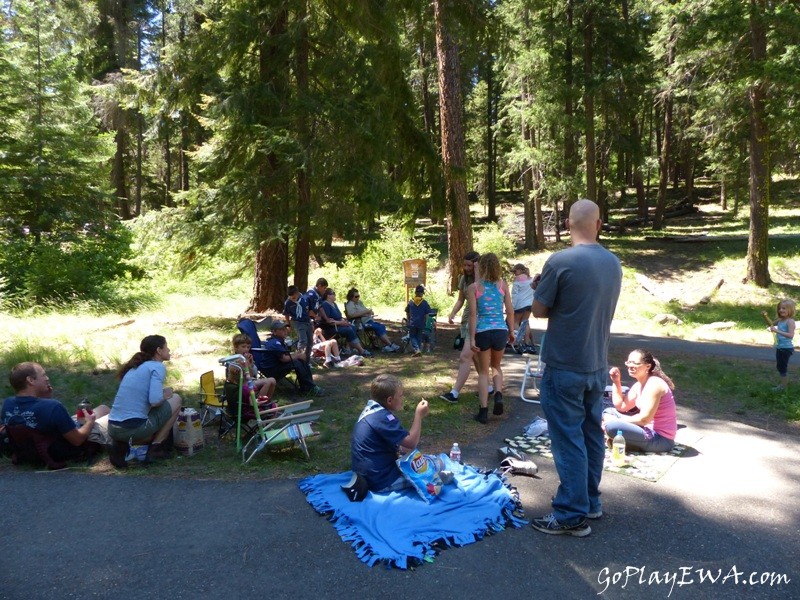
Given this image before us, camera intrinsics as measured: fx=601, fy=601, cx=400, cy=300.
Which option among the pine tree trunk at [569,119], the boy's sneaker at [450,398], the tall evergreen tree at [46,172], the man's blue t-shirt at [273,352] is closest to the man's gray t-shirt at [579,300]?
the boy's sneaker at [450,398]

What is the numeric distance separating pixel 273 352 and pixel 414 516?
12.3 feet

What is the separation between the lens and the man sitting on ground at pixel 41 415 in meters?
5.03

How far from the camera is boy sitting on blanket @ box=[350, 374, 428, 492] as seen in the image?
4359mm

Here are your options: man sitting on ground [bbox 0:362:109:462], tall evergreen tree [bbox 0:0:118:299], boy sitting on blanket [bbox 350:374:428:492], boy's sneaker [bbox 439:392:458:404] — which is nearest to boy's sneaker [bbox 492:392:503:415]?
boy's sneaker [bbox 439:392:458:404]

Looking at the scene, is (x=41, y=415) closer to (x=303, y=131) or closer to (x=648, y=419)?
(x=648, y=419)

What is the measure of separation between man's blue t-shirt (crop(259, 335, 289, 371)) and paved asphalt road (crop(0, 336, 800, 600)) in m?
2.52

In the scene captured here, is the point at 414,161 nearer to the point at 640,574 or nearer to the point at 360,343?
the point at 360,343

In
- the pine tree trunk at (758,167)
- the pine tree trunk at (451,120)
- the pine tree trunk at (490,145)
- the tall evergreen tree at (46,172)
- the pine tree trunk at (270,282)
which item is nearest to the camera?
the pine tree trunk at (270,282)

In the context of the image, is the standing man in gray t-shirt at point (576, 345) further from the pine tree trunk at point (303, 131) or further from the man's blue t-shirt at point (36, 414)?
the pine tree trunk at point (303, 131)

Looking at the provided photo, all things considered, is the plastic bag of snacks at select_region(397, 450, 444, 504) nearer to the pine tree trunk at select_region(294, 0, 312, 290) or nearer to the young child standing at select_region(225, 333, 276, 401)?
the young child standing at select_region(225, 333, 276, 401)

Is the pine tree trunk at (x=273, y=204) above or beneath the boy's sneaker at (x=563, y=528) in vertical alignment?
above

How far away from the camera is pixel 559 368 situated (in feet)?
12.3

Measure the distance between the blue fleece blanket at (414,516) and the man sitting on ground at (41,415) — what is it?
7.01 ft

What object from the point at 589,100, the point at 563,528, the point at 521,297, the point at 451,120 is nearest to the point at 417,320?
the point at 521,297
